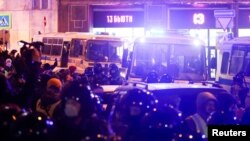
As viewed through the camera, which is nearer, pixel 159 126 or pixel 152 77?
pixel 159 126

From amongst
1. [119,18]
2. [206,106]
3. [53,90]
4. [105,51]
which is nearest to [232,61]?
[105,51]

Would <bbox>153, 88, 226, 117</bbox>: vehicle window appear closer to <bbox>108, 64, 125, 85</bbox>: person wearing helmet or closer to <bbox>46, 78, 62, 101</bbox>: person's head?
<bbox>46, 78, 62, 101</bbox>: person's head

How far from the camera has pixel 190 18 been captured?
30.7 metres

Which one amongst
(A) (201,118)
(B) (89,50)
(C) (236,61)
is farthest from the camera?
(B) (89,50)

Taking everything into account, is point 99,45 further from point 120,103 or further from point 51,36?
point 120,103

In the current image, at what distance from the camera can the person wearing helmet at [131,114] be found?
5871 mm

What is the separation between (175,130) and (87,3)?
25.5m

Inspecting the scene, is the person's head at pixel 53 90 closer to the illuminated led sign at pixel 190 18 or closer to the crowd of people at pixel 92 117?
the crowd of people at pixel 92 117

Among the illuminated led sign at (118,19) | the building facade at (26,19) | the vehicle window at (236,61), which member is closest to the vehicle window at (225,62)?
the vehicle window at (236,61)

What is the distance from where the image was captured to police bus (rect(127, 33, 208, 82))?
16.2 metres

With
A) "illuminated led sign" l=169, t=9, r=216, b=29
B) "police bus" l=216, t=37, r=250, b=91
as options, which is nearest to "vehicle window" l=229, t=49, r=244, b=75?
"police bus" l=216, t=37, r=250, b=91

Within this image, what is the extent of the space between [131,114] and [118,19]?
1003 inches

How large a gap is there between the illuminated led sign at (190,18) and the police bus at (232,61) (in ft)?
36.6

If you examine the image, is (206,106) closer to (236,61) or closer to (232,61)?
(236,61)
